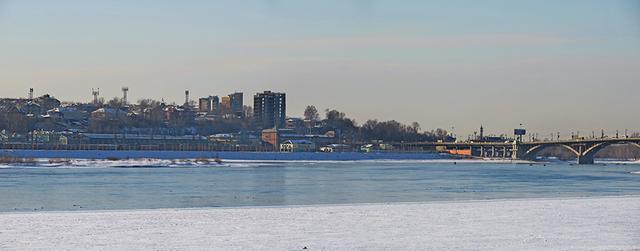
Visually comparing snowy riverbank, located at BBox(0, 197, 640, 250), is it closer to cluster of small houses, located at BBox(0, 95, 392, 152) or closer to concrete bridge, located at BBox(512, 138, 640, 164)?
concrete bridge, located at BBox(512, 138, 640, 164)

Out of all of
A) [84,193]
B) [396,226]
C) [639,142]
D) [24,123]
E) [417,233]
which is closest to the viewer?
[417,233]

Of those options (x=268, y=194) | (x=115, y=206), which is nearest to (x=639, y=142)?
(x=268, y=194)

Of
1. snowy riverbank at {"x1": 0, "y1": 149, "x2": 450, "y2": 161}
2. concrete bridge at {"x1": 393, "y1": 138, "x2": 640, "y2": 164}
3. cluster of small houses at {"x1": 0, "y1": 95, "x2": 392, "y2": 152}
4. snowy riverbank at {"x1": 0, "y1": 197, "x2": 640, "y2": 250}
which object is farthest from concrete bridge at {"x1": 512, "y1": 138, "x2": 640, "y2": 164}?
snowy riverbank at {"x1": 0, "y1": 197, "x2": 640, "y2": 250}

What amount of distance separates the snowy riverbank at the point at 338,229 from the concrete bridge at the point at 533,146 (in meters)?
96.5

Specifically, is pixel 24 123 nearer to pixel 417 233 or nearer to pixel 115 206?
pixel 115 206

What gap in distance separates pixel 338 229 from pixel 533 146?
133 meters

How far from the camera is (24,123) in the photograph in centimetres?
16800

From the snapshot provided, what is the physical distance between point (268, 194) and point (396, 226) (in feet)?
52.0

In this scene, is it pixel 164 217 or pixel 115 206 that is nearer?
pixel 164 217

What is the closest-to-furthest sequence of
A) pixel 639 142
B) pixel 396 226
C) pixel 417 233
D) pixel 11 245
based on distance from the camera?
1. pixel 11 245
2. pixel 417 233
3. pixel 396 226
4. pixel 639 142

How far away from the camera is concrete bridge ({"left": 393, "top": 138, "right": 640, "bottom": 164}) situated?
124562mm

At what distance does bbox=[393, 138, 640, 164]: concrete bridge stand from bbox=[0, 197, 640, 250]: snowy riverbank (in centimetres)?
9654

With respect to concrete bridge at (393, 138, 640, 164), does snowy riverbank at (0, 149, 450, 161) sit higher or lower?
lower

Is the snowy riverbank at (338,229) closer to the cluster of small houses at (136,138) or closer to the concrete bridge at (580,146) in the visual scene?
the concrete bridge at (580,146)
